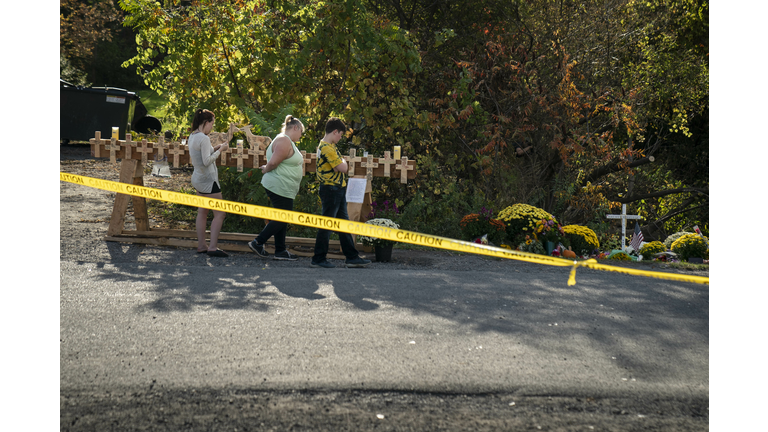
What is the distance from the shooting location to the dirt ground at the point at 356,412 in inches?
111

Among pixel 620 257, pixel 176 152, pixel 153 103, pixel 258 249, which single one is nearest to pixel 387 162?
pixel 258 249

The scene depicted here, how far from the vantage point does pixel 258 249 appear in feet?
22.6

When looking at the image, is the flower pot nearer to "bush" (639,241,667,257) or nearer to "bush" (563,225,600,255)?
"bush" (563,225,600,255)

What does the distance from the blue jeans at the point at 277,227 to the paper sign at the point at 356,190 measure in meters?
0.85

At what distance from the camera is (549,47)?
12156 millimetres

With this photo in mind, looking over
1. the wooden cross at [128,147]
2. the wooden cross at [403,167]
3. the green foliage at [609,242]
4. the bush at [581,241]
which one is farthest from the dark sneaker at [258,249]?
the green foliage at [609,242]

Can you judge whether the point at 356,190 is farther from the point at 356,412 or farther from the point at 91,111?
the point at 91,111

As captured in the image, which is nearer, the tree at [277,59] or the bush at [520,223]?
the bush at [520,223]

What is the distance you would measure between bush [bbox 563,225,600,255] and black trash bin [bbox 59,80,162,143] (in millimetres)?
11549

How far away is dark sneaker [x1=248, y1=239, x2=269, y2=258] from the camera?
684 cm

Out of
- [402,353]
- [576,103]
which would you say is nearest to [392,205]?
[576,103]

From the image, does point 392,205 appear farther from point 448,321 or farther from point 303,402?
point 303,402

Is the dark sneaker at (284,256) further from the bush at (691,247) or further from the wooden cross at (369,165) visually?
the bush at (691,247)

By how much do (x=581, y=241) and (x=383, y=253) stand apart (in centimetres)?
340
